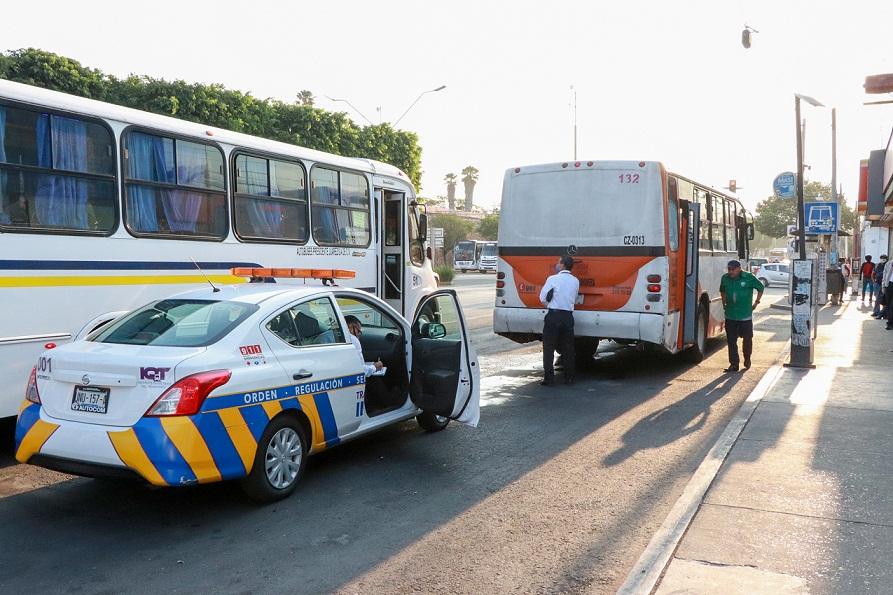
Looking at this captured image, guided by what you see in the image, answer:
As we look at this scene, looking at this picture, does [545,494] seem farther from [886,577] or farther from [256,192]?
[256,192]

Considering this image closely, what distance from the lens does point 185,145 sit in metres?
8.49

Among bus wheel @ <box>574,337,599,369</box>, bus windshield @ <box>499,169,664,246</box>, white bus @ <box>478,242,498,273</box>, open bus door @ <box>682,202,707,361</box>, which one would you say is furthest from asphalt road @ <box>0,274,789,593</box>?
white bus @ <box>478,242,498,273</box>

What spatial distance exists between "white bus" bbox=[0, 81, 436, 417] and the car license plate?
6.26 feet

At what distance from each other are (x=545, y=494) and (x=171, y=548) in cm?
266

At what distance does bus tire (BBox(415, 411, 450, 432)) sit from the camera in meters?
7.82

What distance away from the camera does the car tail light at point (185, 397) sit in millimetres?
4949

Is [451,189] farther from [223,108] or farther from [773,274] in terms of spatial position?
[223,108]

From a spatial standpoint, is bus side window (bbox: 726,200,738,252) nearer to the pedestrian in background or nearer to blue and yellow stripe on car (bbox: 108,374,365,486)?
the pedestrian in background

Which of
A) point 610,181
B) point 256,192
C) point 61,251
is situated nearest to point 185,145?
point 256,192

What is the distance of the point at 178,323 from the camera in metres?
5.77

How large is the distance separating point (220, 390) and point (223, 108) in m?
20.8

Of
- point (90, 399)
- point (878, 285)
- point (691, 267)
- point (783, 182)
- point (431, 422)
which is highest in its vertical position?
point (783, 182)

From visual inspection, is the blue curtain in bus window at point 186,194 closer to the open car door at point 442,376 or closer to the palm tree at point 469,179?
the open car door at point 442,376

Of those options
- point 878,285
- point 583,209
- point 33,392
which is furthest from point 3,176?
point 878,285
